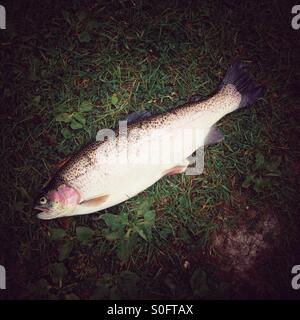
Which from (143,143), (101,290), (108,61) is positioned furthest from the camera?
(108,61)

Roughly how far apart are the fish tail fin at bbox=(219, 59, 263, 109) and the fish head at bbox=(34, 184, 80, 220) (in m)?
1.61

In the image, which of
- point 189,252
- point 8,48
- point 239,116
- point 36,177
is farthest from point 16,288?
point 239,116

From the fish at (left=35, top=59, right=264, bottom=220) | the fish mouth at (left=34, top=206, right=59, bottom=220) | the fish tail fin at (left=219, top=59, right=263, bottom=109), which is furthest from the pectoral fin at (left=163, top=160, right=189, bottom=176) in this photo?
the fish mouth at (left=34, top=206, right=59, bottom=220)

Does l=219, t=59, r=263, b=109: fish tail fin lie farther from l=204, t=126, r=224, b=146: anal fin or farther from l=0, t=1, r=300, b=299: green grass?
l=204, t=126, r=224, b=146: anal fin

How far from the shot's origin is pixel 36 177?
3414 millimetres

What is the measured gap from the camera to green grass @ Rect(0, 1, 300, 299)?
332 centimetres

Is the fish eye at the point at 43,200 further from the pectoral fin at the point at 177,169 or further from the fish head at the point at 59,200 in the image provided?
the pectoral fin at the point at 177,169

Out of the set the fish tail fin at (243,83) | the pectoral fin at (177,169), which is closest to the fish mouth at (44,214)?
the pectoral fin at (177,169)

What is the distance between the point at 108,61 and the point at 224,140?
133 centimetres

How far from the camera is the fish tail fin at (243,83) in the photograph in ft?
10.8

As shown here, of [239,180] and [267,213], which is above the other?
[239,180]

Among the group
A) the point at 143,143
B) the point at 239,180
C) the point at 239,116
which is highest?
the point at 239,116

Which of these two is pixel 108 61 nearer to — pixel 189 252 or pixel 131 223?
pixel 131 223

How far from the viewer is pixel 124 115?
3.44m
